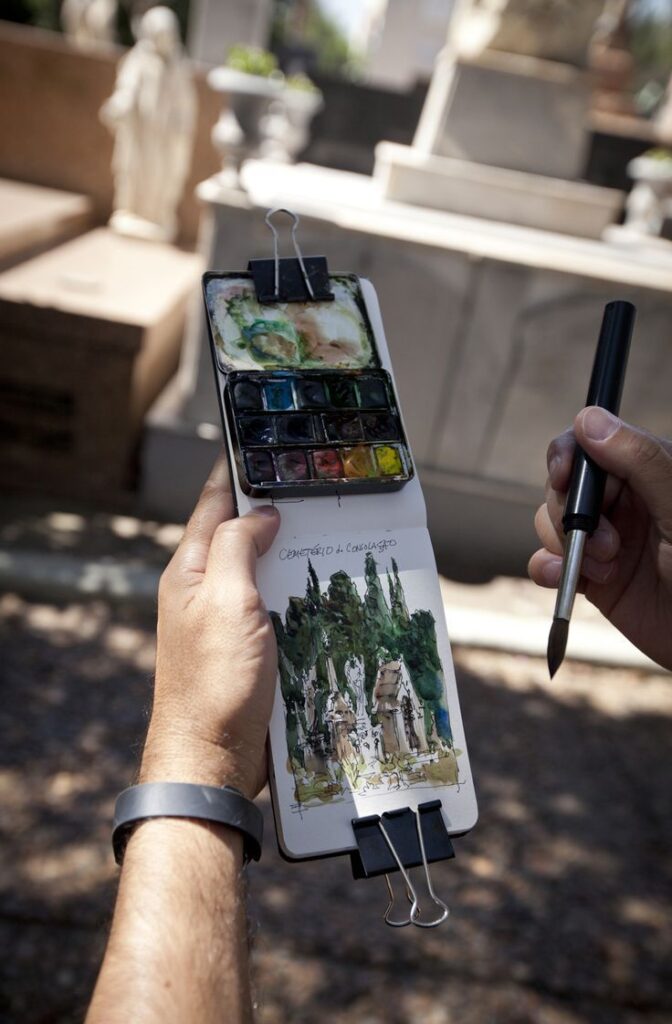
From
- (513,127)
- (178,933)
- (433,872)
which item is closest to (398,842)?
(178,933)

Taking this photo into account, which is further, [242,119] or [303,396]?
[242,119]

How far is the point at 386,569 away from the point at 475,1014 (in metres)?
1.77

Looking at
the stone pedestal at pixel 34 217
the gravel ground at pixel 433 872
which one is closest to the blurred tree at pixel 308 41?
the stone pedestal at pixel 34 217

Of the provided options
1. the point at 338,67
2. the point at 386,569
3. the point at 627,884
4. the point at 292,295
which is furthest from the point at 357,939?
the point at 338,67

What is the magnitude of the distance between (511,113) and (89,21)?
6604mm

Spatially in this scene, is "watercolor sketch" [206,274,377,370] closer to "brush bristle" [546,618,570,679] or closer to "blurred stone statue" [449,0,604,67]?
"brush bristle" [546,618,570,679]

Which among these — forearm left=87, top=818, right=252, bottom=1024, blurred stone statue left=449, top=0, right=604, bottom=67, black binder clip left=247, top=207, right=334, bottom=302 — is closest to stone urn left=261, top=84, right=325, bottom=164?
blurred stone statue left=449, top=0, right=604, bottom=67

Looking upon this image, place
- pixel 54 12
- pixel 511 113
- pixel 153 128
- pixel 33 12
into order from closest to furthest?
pixel 511 113, pixel 153 128, pixel 33 12, pixel 54 12

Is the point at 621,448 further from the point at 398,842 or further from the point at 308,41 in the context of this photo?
the point at 308,41

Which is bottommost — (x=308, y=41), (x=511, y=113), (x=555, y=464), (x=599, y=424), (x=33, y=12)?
(x=555, y=464)

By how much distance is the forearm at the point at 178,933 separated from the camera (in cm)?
87

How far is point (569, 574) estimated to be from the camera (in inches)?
43.8

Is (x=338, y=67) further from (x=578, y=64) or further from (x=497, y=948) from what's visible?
(x=497, y=948)

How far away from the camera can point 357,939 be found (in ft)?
8.17
